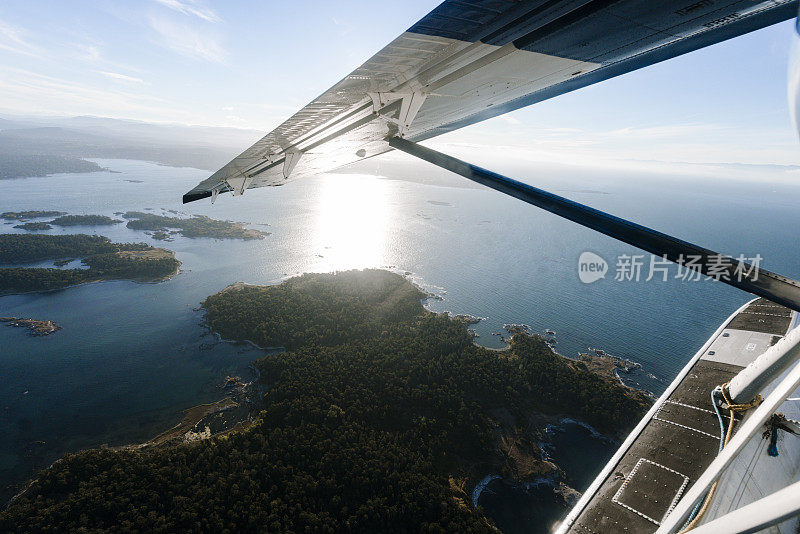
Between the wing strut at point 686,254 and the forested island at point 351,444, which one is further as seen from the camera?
the forested island at point 351,444

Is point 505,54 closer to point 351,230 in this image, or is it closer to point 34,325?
point 34,325

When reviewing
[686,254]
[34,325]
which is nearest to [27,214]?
[34,325]

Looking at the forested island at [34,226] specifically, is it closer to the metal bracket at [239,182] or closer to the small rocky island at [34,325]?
the small rocky island at [34,325]

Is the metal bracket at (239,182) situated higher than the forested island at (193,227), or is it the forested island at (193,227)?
the metal bracket at (239,182)

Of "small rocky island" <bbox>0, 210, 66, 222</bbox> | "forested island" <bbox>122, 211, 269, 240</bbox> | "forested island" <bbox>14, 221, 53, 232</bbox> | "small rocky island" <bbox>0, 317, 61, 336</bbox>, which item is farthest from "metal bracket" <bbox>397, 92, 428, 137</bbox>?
"small rocky island" <bbox>0, 210, 66, 222</bbox>

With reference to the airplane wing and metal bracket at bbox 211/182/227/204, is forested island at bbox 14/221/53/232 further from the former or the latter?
the airplane wing

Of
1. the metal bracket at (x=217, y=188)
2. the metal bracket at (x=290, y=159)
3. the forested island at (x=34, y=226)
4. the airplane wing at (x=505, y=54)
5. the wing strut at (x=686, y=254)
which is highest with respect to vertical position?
the airplane wing at (x=505, y=54)

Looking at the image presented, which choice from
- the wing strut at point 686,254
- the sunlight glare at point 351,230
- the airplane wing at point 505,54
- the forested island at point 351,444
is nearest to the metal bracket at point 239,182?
the airplane wing at point 505,54

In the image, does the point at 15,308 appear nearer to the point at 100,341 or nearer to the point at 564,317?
the point at 100,341
